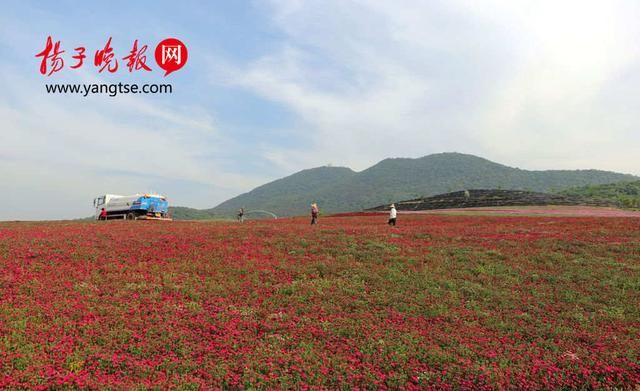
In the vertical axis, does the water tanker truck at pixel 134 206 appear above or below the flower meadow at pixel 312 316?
above

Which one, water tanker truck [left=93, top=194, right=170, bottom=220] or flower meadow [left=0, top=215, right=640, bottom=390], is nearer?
flower meadow [left=0, top=215, right=640, bottom=390]

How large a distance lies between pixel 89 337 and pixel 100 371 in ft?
5.75

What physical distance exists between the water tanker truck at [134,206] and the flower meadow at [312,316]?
33.2m

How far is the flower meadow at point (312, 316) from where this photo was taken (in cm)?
902

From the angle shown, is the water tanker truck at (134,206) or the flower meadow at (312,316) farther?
the water tanker truck at (134,206)

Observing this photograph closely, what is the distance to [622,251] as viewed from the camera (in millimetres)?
20875

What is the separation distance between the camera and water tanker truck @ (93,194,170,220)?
175ft

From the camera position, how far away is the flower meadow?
9023 mm

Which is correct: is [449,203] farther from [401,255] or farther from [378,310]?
[378,310]

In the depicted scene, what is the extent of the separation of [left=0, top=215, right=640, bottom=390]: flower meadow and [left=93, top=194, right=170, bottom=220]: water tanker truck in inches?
1306

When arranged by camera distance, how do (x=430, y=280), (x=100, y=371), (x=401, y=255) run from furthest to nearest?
(x=401, y=255) < (x=430, y=280) < (x=100, y=371)

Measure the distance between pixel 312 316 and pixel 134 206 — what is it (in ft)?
160

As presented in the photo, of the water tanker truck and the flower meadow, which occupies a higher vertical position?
the water tanker truck

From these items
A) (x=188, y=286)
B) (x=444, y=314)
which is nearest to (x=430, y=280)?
(x=444, y=314)
